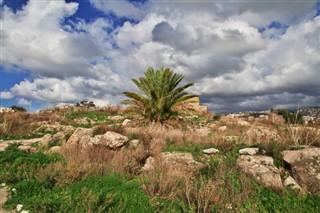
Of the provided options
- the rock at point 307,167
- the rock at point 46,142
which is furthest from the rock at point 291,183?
the rock at point 46,142

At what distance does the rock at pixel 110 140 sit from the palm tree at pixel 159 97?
5416 millimetres

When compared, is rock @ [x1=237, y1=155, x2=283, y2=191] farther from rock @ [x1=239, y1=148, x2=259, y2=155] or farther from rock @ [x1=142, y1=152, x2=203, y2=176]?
rock @ [x1=142, y1=152, x2=203, y2=176]

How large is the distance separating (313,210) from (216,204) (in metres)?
1.92

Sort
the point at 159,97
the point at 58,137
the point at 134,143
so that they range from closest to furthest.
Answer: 1. the point at 134,143
2. the point at 58,137
3. the point at 159,97

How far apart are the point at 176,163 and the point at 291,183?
10.5 ft

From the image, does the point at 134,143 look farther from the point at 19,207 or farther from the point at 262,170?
the point at 19,207

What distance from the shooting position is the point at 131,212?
5441 mm

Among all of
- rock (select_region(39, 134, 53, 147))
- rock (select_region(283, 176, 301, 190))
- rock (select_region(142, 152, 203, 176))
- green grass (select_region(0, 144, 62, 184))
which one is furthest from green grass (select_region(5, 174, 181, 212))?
rock (select_region(39, 134, 53, 147))

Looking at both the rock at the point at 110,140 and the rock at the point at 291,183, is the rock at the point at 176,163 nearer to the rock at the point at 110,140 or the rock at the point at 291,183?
the rock at the point at 110,140

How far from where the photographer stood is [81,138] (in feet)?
37.0

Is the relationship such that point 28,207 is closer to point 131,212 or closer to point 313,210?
point 131,212

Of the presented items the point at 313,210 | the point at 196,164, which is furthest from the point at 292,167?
the point at 196,164

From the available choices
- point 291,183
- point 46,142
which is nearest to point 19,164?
point 46,142

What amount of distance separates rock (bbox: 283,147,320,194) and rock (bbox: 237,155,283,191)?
0.48m
